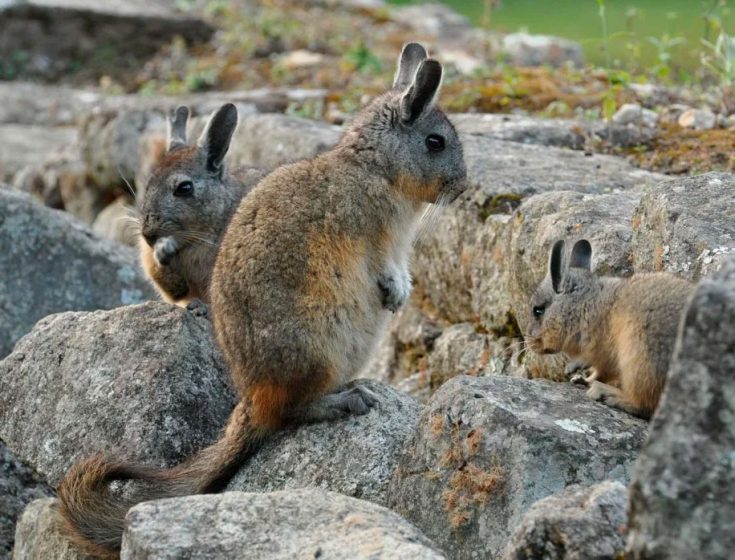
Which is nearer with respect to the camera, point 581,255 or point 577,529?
point 577,529

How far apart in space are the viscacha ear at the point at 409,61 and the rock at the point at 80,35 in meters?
10.1

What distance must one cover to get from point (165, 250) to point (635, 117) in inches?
164

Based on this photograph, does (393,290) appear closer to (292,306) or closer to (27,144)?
(292,306)

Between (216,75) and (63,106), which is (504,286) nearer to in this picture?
(216,75)

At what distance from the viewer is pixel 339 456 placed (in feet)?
21.8

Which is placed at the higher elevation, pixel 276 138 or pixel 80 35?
pixel 80 35

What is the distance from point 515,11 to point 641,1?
2.40 metres

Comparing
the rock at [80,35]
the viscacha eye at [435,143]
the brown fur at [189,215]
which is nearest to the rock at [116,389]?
the brown fur at [189,215]

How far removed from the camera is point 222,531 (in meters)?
5.04

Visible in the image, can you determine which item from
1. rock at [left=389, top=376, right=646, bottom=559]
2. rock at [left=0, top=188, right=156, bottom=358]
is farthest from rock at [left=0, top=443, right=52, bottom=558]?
rock at [left=0, top=188, right=156, bottom=358]

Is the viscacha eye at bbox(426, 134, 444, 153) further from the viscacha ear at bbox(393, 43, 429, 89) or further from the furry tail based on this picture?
the furry tail

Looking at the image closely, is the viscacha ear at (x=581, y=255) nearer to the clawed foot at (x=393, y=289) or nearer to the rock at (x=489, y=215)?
the clawed foot at (x=393, y=289)

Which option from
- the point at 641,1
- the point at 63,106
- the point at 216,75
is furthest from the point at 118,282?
the point at 641,1

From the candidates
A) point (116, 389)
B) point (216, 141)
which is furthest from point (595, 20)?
point (116, 389)
